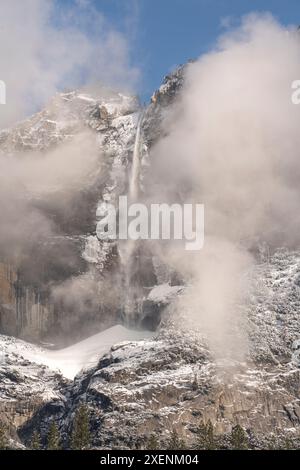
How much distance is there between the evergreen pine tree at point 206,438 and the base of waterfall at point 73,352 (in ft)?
141

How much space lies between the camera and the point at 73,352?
7707 inches

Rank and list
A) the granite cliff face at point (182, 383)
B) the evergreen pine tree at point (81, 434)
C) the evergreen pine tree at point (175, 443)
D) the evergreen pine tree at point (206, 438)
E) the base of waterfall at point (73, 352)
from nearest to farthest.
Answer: the evergreen pine tree at point (206, 438) < the evergreen pine tree at point (81, 434) < the evergreen pine tree at point (175, 443) < the granite cliff face at point (182, 383) < the base of waterfall at point (73, 352)

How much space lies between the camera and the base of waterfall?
185250mm

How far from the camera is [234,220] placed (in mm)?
199625

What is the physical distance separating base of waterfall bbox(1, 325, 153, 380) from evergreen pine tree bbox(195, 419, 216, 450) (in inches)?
1695

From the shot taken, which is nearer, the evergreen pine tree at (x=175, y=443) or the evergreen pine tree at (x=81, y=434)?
the evergreen pine tree at (x=81, y=434)

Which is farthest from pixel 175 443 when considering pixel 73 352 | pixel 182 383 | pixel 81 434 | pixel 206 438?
pixel 73 352

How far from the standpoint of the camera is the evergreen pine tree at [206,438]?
132375 mm

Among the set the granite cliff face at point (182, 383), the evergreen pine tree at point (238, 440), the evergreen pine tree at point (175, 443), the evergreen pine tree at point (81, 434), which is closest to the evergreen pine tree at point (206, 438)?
the evergreen pine tree at point (175, 443)

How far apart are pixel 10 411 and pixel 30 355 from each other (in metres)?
24.2

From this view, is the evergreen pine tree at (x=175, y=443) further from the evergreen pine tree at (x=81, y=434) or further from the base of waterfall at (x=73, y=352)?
the base of waterfall at (x=73, y=352)

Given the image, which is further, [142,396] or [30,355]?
[30,355]
